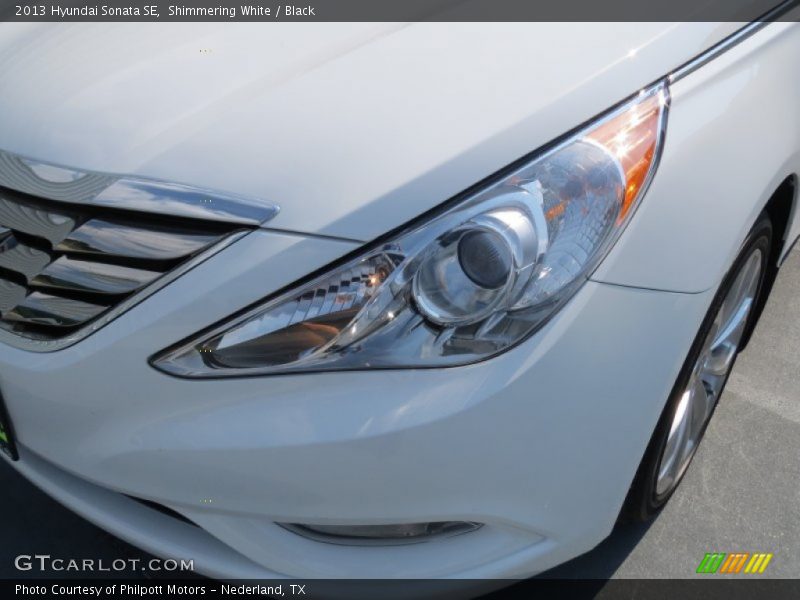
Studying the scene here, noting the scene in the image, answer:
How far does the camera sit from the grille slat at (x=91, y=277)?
1.46 metres

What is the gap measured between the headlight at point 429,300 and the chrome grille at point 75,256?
6.0 inches

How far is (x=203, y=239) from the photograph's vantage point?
143cm

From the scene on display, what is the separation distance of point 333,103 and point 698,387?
1115 millimetres
